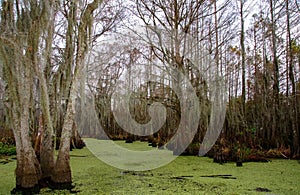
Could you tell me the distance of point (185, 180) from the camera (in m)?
4.02

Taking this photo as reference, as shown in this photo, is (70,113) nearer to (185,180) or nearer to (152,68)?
(185,180)

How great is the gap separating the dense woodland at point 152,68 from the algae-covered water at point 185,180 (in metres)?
0.51

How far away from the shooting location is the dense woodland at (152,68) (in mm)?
3465

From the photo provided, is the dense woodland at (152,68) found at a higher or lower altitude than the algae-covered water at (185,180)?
higher

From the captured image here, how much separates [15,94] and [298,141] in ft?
19.0

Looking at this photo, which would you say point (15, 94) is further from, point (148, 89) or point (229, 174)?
point (148, 89)

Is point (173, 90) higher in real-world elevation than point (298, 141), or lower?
higher

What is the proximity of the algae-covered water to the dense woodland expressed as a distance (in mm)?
512

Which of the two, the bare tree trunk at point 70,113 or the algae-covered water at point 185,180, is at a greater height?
the bare tree trunk at point 70,113

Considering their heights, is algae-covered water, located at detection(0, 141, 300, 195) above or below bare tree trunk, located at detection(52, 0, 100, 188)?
below

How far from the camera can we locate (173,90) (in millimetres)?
7594

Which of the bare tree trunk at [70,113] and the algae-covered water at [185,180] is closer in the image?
the algae-covered water at [185,180]

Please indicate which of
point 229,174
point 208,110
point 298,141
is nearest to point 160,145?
point 208,110

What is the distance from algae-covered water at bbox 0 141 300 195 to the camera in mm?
3380
